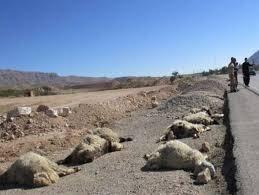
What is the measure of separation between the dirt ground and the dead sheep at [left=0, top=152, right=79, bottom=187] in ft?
0.82

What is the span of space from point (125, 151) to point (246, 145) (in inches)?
138

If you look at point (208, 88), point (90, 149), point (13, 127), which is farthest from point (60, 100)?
point (90, 149)

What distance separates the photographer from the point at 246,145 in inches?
469

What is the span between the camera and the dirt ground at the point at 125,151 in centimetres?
973

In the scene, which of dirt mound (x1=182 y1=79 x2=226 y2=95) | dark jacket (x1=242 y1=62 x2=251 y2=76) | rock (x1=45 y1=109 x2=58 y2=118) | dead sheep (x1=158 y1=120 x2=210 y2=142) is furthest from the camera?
dirt mound (x1=182 y1=79 x2=226 y2=95)

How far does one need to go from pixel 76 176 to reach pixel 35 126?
10.3 meters

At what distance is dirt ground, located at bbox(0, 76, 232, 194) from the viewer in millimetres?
9727

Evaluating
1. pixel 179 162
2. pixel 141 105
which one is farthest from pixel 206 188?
pixel 141 105

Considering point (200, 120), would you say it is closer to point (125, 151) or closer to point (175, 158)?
point (125, 151)

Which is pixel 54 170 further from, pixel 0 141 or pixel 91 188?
pixel 0 141

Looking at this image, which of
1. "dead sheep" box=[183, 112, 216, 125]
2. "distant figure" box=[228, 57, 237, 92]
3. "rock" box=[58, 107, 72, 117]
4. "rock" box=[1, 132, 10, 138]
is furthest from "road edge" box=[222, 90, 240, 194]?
"distant figure" box=[228, 57, 237, 92]

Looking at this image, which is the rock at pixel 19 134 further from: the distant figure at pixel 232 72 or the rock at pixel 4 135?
the distant figure at pixel 232 72

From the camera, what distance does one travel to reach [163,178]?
33.2ft

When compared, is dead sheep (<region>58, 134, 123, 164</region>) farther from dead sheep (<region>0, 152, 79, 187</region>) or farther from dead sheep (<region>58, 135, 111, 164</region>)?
dead sheep (<region>0, 152, 79, 187</region>)
